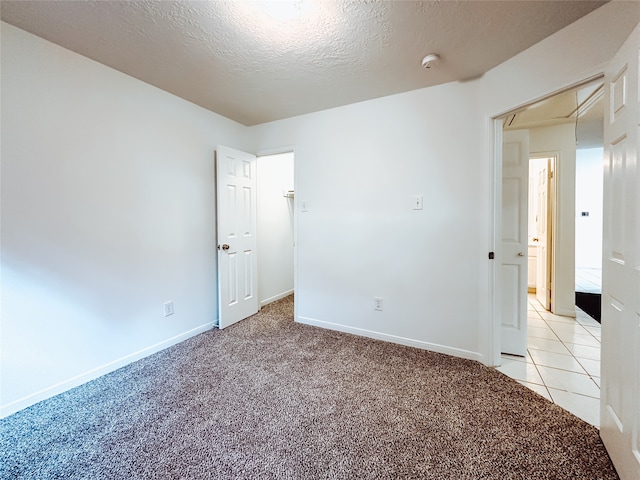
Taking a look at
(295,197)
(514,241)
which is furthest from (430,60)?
(295,197)

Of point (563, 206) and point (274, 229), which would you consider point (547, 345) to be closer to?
point (563, 206)

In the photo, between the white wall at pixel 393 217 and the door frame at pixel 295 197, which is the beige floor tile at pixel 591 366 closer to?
the white wall at pixel 393 217

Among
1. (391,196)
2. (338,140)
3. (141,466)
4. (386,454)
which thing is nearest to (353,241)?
(391,196)

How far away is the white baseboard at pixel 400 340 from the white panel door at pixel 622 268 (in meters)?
0.90

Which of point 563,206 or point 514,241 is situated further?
point 563,206

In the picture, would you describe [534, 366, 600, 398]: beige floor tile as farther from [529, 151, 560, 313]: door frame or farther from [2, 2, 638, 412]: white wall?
[529, 151, 560, 313]: door frame

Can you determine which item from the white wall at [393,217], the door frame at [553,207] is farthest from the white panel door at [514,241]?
the door frame at [553,207]

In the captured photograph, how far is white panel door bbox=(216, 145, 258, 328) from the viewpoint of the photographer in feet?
9.61

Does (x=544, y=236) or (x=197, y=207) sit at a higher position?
(x=197, y=207)

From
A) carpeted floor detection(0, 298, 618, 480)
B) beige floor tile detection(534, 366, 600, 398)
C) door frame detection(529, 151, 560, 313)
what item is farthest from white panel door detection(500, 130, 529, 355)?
door frame detection(529, 151, 560, 313)

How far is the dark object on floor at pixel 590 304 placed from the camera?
3318 millimetres

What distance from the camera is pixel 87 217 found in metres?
1.98

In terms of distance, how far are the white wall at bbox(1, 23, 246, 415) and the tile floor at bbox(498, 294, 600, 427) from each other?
3007 millimetres

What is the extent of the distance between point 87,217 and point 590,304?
580 centimetres
